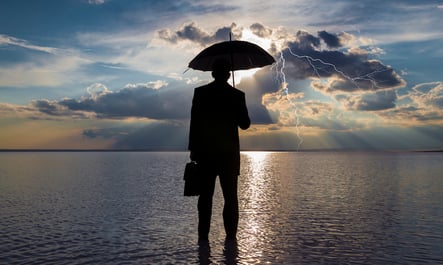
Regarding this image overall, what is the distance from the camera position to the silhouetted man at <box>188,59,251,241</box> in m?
7.00

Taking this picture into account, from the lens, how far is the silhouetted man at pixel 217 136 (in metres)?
7.00

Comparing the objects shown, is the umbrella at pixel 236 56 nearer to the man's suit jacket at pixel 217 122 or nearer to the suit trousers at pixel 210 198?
the man's suit jacket at pixel 217 122

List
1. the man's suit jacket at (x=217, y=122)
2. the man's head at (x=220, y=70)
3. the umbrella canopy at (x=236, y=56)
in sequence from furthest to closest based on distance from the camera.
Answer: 1. the umbrella canopy at (x=236, y=56)
2. the man's head at (x=220, y=70)
3. the man's suit jacket at (x=217, y=122)

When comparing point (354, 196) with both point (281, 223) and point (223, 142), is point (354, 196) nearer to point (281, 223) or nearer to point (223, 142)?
point (281, 223)

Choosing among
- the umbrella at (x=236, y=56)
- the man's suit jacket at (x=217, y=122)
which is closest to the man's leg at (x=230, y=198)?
the man's suit jacket at (x=217, y=122)

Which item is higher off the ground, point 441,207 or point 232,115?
point 232,115

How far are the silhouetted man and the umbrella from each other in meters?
0.62

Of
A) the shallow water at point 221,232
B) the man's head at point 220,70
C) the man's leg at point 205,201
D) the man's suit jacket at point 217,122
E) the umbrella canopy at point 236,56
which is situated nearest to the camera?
the shallow water at point 221,232

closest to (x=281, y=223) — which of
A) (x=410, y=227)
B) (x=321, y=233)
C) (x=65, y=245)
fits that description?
(x=321, y=233)

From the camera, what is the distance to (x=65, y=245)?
7215mm

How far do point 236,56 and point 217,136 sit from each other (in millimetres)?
2042

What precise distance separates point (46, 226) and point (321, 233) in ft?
19.1

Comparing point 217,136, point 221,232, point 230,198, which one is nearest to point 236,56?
point 217,136

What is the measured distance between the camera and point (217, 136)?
701 cm
